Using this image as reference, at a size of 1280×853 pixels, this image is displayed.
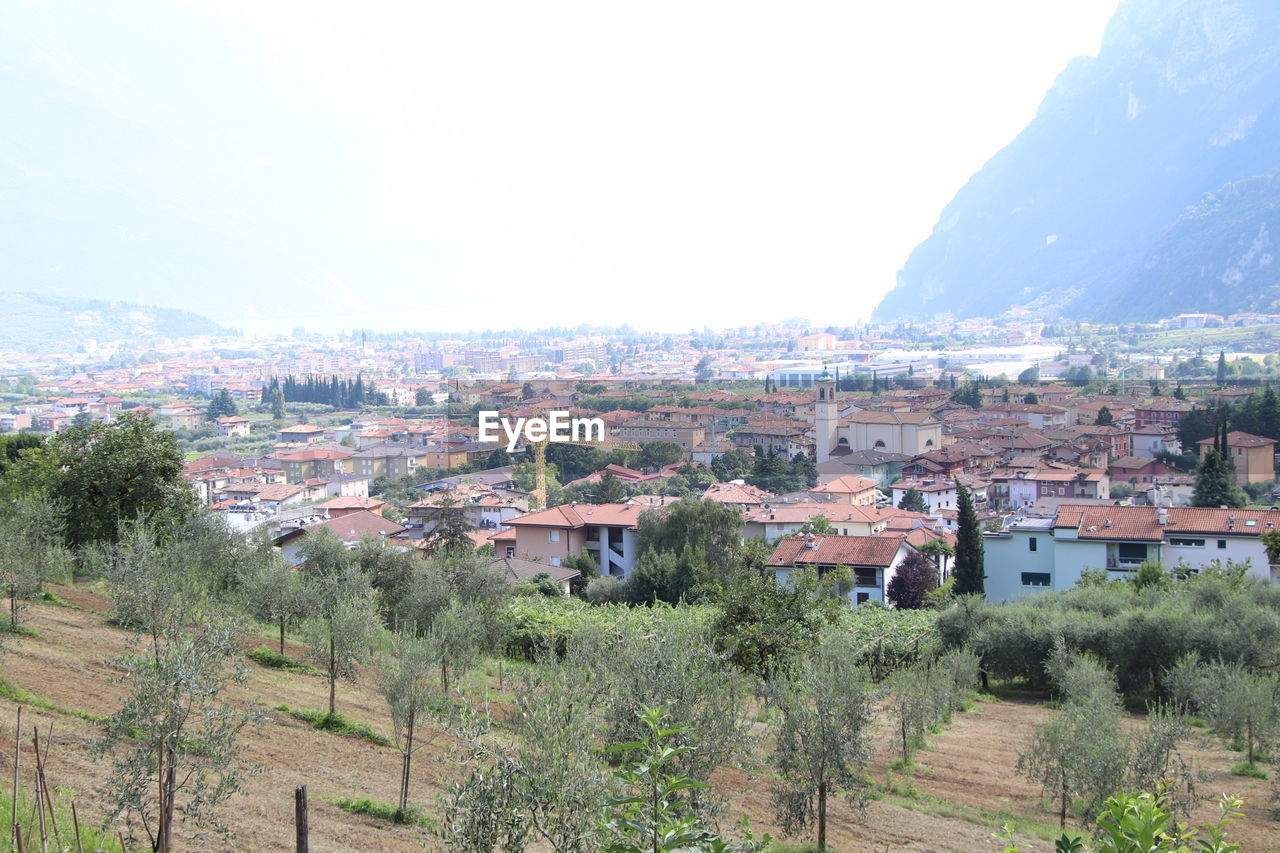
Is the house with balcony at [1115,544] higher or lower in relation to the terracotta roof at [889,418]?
lower

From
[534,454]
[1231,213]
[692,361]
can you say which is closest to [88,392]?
[534,454]

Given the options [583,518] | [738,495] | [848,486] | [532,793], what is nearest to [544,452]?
[738,495]

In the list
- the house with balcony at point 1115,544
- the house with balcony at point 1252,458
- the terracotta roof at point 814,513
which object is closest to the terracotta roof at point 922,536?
the terracotta roof at point 814,513

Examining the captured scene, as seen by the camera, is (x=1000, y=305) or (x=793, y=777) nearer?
(x=793, y=777)

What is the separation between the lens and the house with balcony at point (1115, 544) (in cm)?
1853

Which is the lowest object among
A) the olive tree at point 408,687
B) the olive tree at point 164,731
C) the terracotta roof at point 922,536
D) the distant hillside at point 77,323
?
the terracotta roof at point 922,536

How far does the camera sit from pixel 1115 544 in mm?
18906

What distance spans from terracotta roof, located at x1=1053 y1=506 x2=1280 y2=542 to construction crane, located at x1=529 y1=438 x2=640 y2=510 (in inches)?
650

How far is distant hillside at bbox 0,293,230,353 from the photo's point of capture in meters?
147

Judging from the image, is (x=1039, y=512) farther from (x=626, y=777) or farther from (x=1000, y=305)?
(x=1000, y=305)

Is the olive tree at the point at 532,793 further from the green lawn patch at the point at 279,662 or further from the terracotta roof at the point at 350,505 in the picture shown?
the terracotta roof at the point at 350,505

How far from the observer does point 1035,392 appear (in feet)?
211

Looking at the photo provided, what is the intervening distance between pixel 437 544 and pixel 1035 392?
175 ft

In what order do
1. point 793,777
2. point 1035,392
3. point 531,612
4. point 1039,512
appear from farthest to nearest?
point 1035,392
point 1039,512
point 531,612
point 793,777
